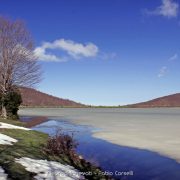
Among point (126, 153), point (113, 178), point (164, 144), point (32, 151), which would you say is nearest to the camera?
point (113, 178)

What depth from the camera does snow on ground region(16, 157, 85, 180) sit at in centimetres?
1008

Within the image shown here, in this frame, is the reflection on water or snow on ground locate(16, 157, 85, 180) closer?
snow on ground locate(16, 157, 85, 180)

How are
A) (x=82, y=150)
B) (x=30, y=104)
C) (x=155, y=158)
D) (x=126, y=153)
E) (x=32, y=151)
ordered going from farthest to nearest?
(x=30, y=104), (x=82, y=150), (x=126, y=153), (x=155, y=158), (x=32, y=151)

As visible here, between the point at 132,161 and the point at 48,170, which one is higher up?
Result: the point at 48,170

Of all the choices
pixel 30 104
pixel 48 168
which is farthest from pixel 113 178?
pixel 30 104

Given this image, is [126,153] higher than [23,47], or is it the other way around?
[23,47]

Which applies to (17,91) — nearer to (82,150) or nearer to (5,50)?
(5,50)

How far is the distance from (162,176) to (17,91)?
2813 cm

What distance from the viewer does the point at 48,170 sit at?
35.2ft

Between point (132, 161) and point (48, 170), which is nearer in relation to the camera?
point (48, 170)

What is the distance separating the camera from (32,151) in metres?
14.1

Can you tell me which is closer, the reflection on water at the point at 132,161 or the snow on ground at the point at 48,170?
the snow on ground at the point at 48,170

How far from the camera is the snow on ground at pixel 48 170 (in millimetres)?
10078

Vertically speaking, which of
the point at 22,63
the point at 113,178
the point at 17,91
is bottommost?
the point at 113,178
